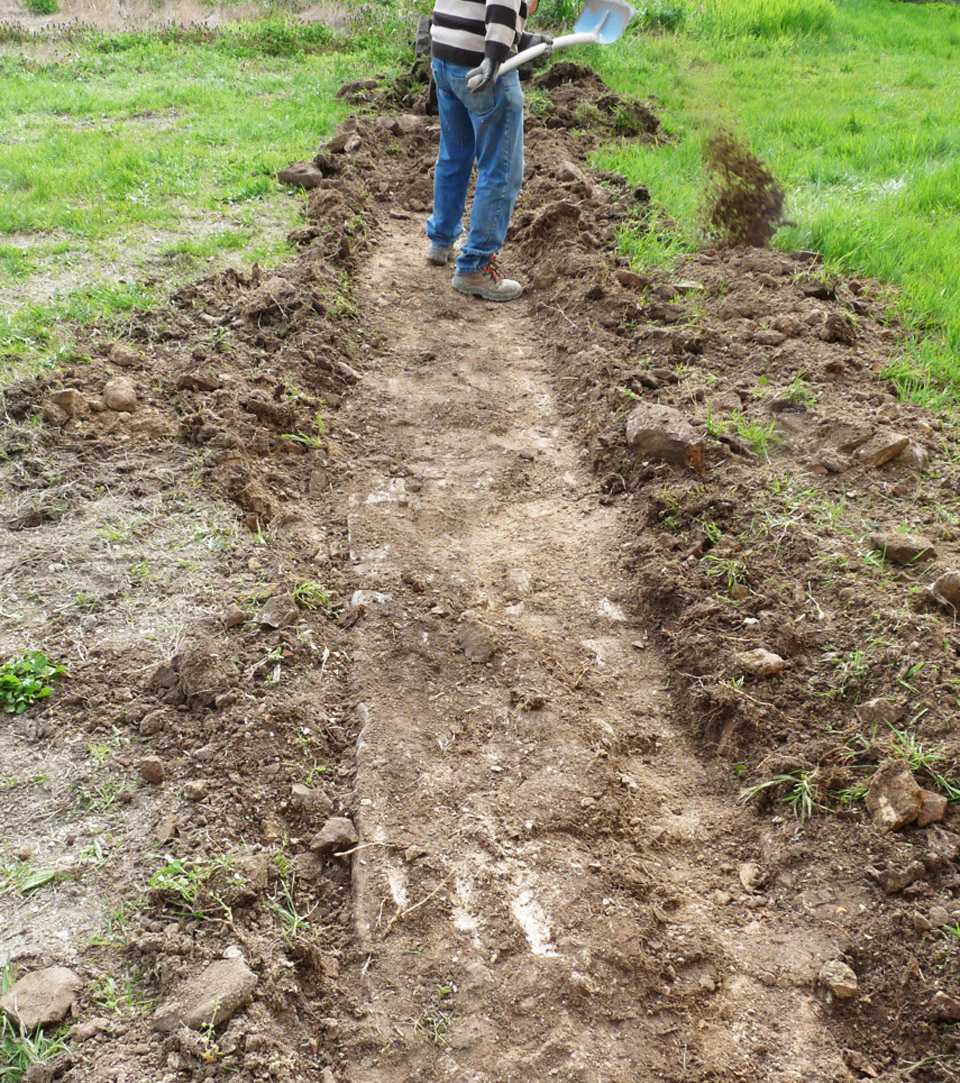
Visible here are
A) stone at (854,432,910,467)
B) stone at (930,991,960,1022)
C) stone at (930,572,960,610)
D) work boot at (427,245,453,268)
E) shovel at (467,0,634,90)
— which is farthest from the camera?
work boot at (427,245,453,268)

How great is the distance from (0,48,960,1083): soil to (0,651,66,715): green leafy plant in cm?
5

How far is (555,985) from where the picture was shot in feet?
6.95

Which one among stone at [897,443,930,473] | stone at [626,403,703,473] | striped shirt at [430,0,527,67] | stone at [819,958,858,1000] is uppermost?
striped shirt at [430,0,527,67]

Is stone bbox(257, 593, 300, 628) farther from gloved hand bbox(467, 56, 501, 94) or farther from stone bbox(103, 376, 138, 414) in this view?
gloved hand bbox(467, 56, 501, 94)

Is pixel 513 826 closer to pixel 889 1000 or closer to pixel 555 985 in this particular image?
pixel 555 985

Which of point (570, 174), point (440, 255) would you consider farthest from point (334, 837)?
point (570, 174)

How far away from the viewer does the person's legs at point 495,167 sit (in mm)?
4848

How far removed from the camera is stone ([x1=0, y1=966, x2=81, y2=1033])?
1848 millimetres

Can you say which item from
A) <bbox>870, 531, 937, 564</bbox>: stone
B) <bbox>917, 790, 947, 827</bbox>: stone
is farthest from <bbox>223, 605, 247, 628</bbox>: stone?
<bbox>870, 531, 937, 564</bbox>: stone

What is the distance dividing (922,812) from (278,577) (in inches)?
91.2

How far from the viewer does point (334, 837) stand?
7.90 ft

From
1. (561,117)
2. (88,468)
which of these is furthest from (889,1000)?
(561,117)

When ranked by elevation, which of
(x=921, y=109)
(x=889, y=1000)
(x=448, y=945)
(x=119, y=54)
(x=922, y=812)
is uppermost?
(x=921, y=109)

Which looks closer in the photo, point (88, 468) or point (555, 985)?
point (555, 985)
